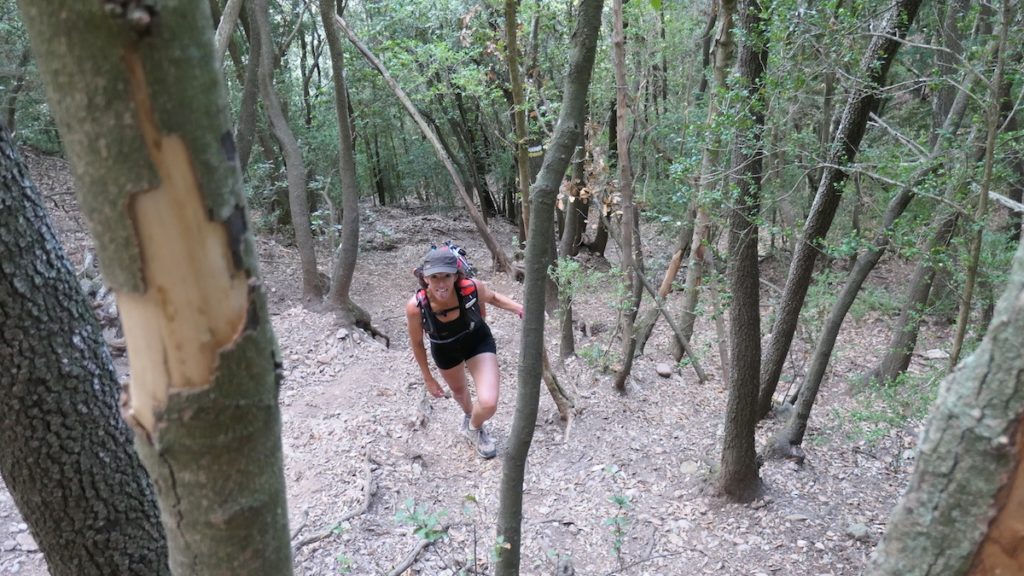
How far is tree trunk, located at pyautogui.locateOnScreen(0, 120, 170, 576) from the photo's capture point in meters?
2.05

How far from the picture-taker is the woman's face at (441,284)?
13.9 ft

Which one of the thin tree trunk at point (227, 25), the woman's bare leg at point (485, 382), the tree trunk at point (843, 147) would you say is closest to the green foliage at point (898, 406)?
the tree trunk at point (843, 147)

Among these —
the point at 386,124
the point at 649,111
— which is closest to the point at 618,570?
the point at 649,111

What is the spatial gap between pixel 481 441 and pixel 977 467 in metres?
4.53

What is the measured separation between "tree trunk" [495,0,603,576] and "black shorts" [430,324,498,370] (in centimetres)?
233

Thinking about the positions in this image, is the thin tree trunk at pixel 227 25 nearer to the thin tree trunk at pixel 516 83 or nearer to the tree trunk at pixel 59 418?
the thin tree trunk at pixel 516 83

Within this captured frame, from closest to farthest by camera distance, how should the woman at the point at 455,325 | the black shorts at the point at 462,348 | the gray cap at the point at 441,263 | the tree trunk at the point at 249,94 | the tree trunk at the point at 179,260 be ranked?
the tree trunk at the point at 179,260 → the gray cap at the point at 441,263 → the woman at the point at 455,325 → the black shorts at the point at 462,348 → the tree trunk at the point at 249,94

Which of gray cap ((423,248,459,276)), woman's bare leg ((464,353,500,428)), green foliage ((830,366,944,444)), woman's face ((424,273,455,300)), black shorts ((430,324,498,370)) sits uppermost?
gray cap ((423,248,459,276))

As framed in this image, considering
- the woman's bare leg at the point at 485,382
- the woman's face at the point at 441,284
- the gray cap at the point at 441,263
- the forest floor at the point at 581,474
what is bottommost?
the forest floor at the point at 581,474

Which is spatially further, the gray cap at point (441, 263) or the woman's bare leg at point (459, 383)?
the woman's bare leg at point (459, 383)

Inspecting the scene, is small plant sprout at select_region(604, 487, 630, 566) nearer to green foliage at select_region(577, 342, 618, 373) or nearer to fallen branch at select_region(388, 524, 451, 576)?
fallen branch at select_region(388, 524, 451, 576)

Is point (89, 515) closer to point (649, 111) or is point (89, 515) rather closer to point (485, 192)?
point (649, 111)

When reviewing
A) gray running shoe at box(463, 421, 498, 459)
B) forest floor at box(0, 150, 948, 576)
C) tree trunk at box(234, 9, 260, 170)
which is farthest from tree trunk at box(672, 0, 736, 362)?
tree trunk at box(234, 9, 260, 170)

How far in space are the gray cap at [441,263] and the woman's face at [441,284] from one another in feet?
0.15
